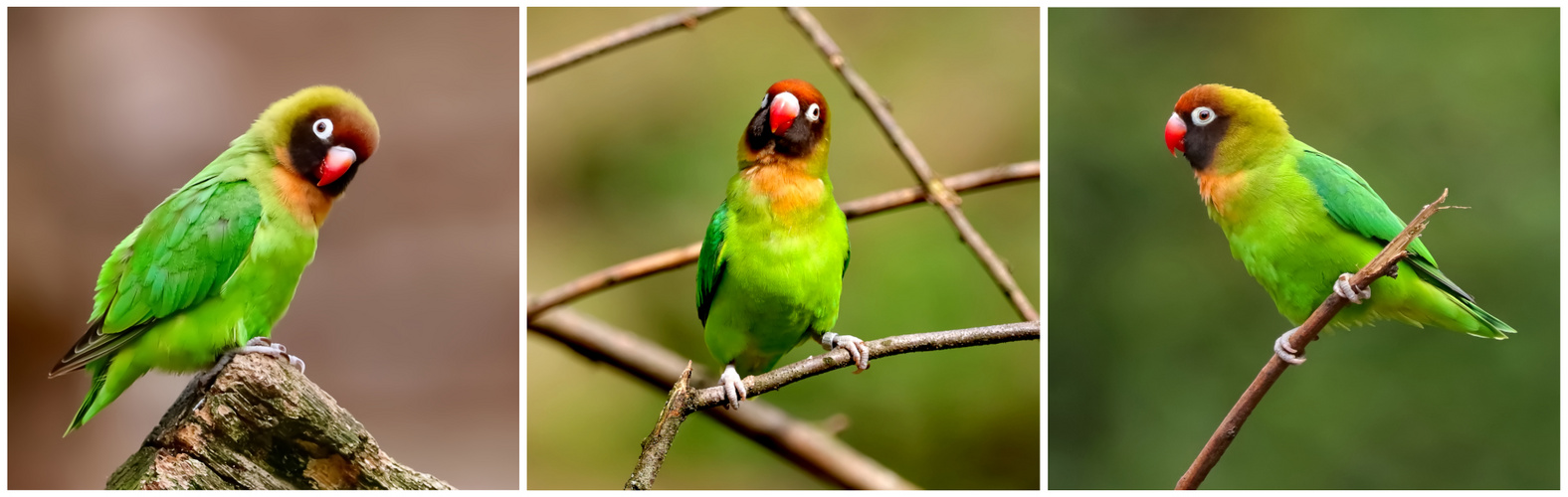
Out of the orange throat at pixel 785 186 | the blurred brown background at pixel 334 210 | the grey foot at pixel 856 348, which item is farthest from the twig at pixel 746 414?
the orange throat at pixel 785 186

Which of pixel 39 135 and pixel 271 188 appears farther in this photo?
pixel 39 135

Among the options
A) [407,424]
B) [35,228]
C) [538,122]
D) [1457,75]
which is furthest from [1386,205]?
[35,228]

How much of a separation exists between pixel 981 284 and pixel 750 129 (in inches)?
29.6

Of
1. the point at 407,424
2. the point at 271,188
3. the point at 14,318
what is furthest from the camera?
the point at 407,424

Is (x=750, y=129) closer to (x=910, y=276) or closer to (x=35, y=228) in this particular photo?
(x=910, y=276)

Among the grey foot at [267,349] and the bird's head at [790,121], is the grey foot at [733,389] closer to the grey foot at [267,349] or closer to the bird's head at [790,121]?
the bird's head at [790,121]

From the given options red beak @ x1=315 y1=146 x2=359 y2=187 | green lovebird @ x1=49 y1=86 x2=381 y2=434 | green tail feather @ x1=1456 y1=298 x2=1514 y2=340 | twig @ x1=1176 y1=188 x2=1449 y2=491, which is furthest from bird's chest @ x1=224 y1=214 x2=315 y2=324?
green tail feather @ x1=1456 y1=298 x2=1514 y2=340

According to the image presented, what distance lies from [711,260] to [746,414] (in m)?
0.52

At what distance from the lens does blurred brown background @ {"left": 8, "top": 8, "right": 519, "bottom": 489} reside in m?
2.49

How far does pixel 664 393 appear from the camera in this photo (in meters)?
2.62

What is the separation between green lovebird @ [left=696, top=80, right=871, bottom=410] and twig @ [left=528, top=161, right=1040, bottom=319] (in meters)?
0.13

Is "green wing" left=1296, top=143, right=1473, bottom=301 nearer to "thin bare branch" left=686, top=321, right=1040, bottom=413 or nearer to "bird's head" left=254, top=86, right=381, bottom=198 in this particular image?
"thin bare branch" left=686, top=321, right=1040, bottom=413

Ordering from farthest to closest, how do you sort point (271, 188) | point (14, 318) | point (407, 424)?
point (407, 424) < point (14, 318) < point (271, 188)

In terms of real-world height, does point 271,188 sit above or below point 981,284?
above
